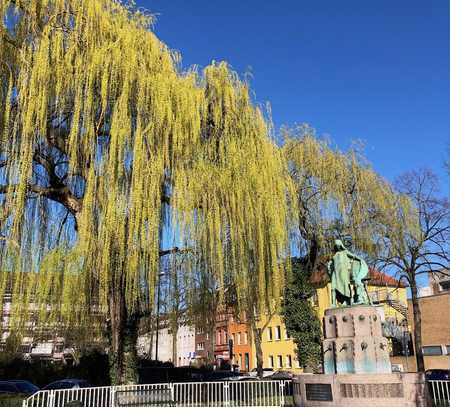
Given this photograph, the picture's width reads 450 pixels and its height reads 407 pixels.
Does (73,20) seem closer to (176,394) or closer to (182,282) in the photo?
(182,282)

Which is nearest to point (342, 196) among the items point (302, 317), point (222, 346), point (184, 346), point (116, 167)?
point (302, 317)

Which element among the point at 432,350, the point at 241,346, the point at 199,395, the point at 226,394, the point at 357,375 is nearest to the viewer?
the point at 357,375

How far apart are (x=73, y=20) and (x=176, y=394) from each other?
35.1 feet

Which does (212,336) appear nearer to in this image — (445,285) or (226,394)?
(226,394)

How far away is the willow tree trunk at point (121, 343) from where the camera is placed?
39.3 ft

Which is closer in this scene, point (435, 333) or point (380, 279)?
point (380, 279)

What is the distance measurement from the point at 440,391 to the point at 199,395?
6.87 metres

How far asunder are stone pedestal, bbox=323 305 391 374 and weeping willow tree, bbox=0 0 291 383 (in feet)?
6.74

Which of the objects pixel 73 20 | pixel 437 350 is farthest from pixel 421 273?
pixel 73 20

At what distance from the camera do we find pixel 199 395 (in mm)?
14438

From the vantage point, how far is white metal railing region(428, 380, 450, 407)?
36.6 feet

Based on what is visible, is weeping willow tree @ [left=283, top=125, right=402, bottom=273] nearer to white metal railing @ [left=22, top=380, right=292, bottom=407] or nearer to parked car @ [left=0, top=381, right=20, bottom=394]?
white metal railing @ [left=22, top=380, right=292, bottom=407]

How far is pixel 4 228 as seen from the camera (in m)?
9.96

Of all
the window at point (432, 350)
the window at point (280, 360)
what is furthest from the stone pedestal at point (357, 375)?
the window at point (280, 360)
